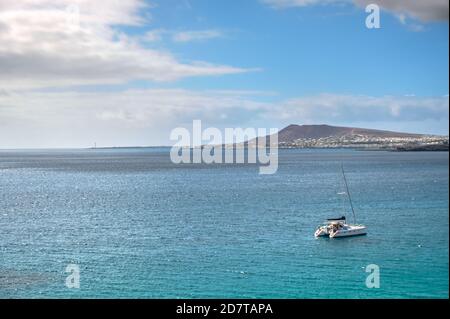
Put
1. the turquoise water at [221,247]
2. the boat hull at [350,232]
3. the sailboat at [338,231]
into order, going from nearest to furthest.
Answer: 1. the turquoise water at [221,247]
2. the sailboat at [338,231]
3. the boat hull at [350,232]

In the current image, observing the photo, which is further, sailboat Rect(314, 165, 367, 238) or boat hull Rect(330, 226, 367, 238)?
boat hull Rect(330, 226, 367, 238)

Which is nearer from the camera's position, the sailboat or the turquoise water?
the turquoise water

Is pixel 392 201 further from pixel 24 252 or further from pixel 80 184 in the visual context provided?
pixel 80 184

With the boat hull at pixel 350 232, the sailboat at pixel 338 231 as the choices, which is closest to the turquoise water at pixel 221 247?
the boat hull at pixel 350 232

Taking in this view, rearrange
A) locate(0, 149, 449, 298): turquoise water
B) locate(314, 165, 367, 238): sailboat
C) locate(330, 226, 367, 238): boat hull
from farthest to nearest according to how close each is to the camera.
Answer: locate(330, 226, 367, 238): boat hull, locate(314, 165, 367, 238): sailboat, locate(0, 149, 449, 298): turquoise water

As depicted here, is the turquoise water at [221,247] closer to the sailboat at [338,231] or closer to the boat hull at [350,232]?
the boat hull at [350,232]

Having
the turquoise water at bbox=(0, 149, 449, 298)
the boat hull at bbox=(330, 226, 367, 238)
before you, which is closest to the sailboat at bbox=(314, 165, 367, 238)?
the boat hull at bbox=(330, 226, 367, 238)

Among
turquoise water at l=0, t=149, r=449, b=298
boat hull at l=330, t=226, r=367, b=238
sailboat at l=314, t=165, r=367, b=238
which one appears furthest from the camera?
boat hull at l=330, t=226, r=367, b=238

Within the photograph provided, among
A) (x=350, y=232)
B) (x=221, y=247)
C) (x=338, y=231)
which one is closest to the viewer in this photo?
(x=221, y=247)

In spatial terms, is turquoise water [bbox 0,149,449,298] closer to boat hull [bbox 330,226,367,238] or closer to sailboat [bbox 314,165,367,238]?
boat hull [bbox 330,226,367,238]

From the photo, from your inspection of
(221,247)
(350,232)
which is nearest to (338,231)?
(350,232)

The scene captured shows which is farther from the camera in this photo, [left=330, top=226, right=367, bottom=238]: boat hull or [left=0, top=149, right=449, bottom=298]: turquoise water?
[left=330, top=226, right=367, bottom=238]: boat hull

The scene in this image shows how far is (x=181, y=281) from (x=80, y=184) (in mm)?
73424

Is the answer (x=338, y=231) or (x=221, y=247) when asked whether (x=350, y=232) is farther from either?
(x=221, y=247)
